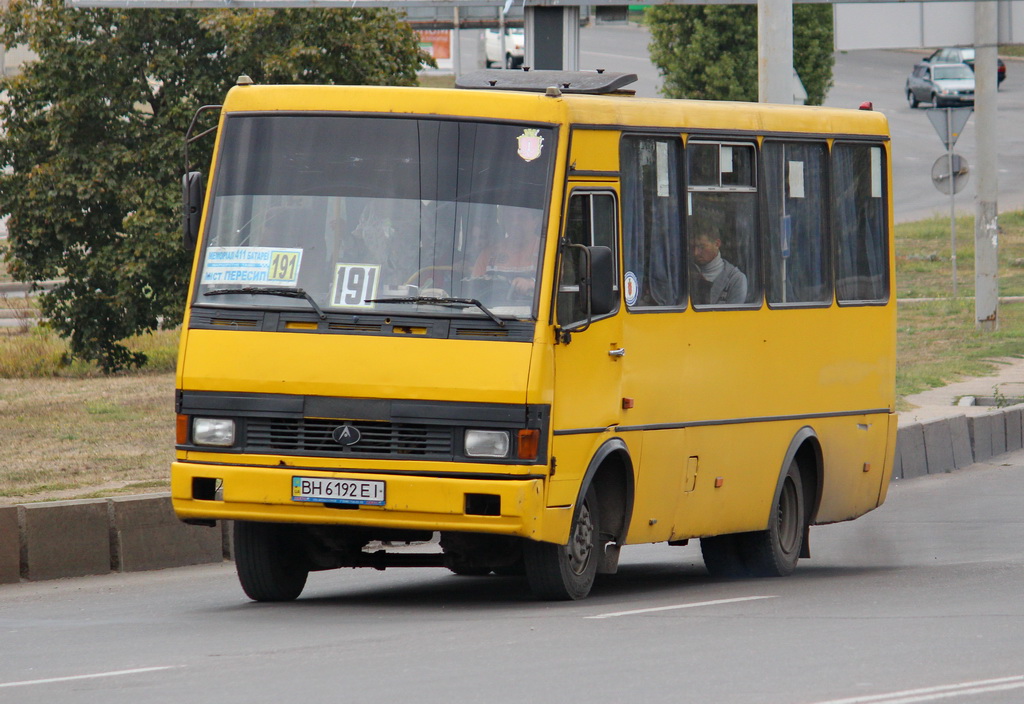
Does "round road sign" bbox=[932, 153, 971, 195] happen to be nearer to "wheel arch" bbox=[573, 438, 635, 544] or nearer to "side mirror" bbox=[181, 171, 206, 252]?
"wheel arch" bbox=[573, 438, 635, 544]

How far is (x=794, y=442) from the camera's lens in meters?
12.3

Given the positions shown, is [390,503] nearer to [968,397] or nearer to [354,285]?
[354,285]

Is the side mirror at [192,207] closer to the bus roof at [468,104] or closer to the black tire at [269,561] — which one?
the bus roof at [468,104]

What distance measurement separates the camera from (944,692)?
282 inches

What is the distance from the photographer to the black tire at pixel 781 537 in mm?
12320

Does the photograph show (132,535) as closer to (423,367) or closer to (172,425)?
(423,367)

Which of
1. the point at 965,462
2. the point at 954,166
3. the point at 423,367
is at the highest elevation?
the point at 954,166

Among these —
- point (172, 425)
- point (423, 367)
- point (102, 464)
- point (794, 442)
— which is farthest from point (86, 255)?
point (423, 367)

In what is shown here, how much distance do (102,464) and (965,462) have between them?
915 cm

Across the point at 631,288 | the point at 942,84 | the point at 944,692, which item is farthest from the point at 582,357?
the point at 942,84

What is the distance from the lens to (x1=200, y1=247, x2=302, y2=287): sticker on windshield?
32.3ft

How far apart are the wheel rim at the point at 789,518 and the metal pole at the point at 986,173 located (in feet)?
59.5

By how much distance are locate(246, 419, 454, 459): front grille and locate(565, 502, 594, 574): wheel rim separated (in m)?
1.01

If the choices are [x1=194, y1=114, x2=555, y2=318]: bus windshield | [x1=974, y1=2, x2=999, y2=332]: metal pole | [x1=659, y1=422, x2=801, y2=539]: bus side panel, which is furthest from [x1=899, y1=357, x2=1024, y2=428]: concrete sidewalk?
[x1=194, y1=114, x2=555, y2=318]: bus windshield
